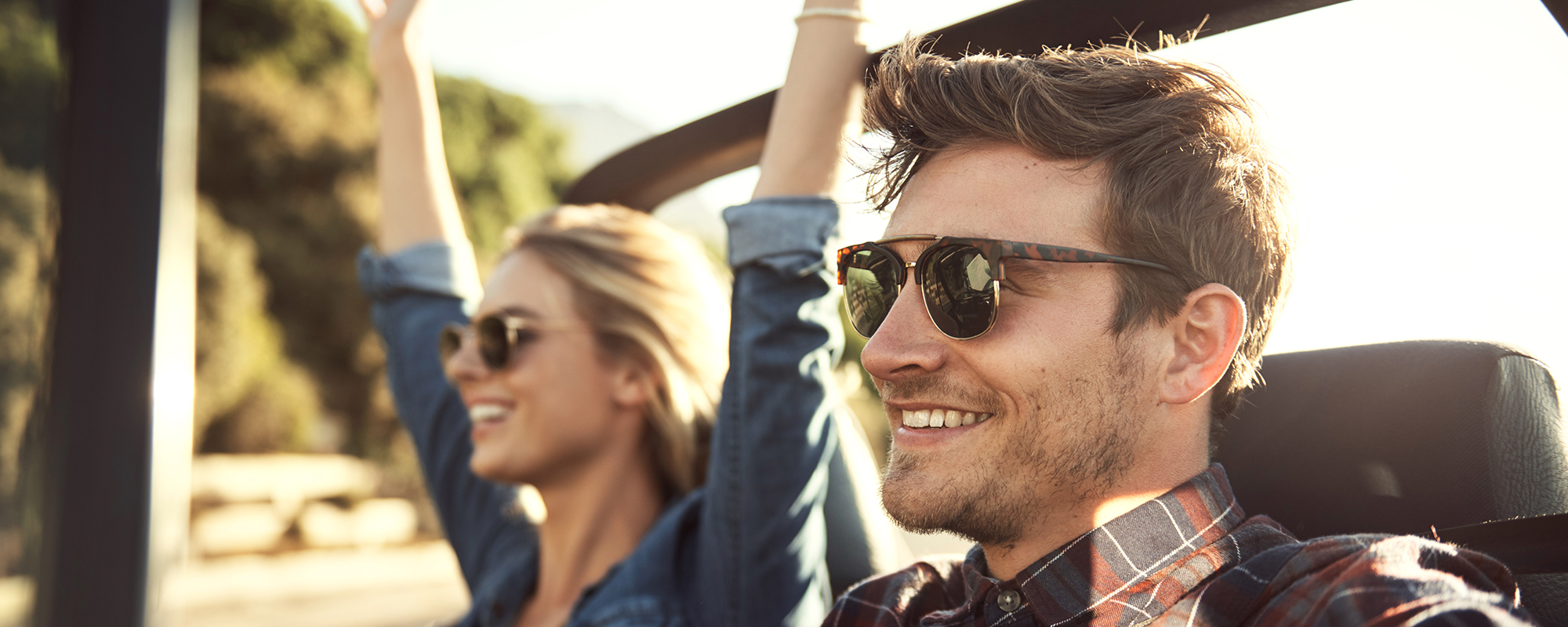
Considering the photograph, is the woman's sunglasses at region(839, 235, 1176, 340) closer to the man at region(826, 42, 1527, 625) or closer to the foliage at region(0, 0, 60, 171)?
the man at region(826, 42, 1527, 625)

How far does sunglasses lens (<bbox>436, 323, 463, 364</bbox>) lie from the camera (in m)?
2.72

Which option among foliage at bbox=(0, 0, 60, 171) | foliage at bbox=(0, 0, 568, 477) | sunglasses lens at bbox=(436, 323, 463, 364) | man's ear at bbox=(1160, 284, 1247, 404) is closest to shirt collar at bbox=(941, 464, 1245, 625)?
man's ear at bbox=(1160, 284, 1247, 404)

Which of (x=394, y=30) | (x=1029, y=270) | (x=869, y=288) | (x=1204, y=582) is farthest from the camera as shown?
(x=394, y=30)

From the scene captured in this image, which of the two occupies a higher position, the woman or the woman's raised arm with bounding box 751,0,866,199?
the woman's raised arm with bounding box 751,0,866,199

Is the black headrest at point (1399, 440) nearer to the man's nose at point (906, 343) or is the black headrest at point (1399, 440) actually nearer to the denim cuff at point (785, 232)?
the man's nose at point (906, 343)

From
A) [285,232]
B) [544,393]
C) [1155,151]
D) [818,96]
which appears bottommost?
[544,393]

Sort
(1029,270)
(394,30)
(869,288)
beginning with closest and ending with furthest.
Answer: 1. (1029,270)
2. (869,288)
3. (394,30)

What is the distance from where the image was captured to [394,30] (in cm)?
287

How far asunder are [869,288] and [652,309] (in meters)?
1.28

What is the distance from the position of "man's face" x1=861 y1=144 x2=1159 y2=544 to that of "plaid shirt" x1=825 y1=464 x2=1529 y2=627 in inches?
3.3

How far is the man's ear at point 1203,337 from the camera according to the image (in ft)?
4.76

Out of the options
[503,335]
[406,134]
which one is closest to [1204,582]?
[503,335]

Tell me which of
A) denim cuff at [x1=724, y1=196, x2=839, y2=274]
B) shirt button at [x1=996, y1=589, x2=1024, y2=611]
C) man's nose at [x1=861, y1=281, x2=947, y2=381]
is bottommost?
shirt button at [x1=996, y1=589, x2=1024, y2=611]

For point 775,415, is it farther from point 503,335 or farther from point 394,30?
point 394,30
